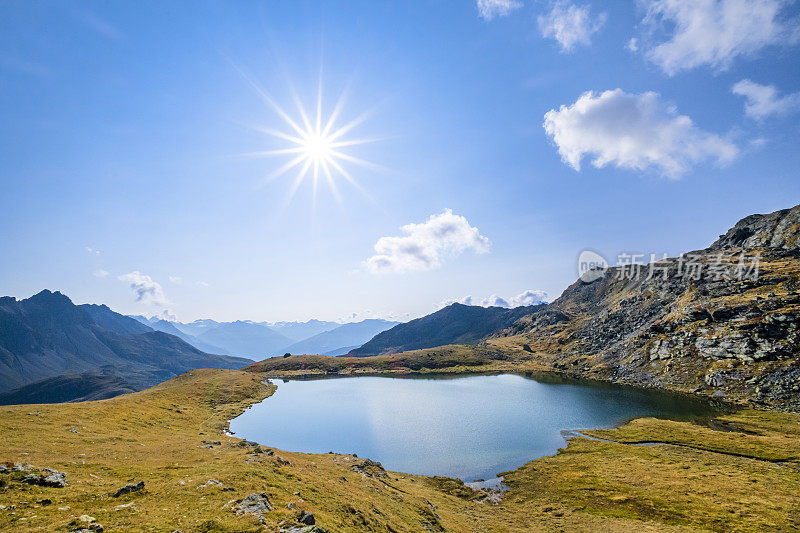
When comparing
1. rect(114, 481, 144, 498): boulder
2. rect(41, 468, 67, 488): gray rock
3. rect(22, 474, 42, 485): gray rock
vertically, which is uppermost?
rect(22, 474, 42, 485): gray rock

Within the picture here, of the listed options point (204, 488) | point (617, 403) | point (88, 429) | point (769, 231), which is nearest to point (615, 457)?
point (617, 403)

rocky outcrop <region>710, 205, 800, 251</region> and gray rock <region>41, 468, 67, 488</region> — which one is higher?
rocky outcrop <region>710, 205, 800, 251</region>

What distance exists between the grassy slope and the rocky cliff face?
31.5m

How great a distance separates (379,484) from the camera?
145 ft

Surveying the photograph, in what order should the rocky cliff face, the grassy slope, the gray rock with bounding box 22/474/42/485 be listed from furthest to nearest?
the rocky cliff face → the gray rock with bounding box 22/474/42/485 → the grassy slope

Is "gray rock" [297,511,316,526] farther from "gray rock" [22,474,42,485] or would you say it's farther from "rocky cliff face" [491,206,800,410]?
"rocky cliff face" [491,206,800,410]

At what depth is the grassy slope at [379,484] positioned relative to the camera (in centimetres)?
2356

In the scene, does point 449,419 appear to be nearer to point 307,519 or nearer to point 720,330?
point 307,519

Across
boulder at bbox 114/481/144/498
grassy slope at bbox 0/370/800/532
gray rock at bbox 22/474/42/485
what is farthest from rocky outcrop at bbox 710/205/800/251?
gray rock at bbox 22/474/42/485

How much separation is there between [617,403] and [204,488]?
116 meters

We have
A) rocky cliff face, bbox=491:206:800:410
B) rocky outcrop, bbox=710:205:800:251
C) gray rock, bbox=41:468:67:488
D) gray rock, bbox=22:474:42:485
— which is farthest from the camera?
rocky outcrop, bbox=710:205:800:251

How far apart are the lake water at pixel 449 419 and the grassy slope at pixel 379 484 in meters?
8.48

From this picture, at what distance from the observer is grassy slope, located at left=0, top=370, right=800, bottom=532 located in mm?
23562

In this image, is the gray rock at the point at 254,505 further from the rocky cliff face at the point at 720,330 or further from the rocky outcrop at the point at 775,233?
the rocky outcrop at the point at 775,233
